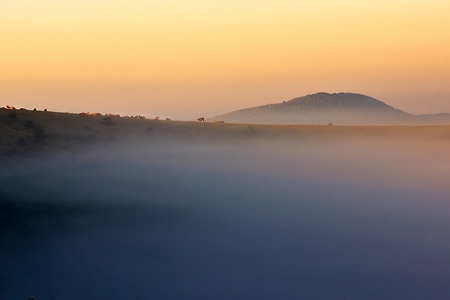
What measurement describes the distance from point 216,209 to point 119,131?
44.6 m

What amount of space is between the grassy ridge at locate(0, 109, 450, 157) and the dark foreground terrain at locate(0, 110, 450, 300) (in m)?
0.36

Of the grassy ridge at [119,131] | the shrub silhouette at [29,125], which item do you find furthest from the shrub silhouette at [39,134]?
the shrub silhouette at [29,125]

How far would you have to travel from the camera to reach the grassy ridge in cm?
10019

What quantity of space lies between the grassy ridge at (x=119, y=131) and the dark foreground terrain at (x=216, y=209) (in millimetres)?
358

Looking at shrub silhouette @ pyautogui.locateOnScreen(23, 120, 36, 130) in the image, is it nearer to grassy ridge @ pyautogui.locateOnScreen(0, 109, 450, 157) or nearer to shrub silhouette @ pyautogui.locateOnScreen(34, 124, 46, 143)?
grassy ridge @ pyautogui.locateOnScreen(0, 109, 450, 157)

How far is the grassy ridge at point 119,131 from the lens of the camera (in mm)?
100188

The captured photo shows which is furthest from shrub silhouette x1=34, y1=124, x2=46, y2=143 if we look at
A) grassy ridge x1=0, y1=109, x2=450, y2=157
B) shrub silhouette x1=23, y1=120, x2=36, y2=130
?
shrub silhouette x1=23, y1=120, x2=36, y2=130

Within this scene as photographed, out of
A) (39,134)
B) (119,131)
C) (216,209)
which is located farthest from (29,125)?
(216,209)

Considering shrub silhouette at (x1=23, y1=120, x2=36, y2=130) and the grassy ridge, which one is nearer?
the grassy ridge

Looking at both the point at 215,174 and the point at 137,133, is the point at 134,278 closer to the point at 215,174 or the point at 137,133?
the point at 215,174

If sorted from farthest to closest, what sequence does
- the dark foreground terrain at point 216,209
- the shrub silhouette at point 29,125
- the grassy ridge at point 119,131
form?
1. the shrub silhouette at point 29,125
2. the grassy ridge at point 119,131
3. the dark foreground terrain at point 216,209

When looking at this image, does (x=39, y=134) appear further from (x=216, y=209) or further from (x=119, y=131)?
(x=216, y=209)

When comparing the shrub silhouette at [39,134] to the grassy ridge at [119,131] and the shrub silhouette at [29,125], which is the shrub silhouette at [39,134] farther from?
the shrub silhouette at [29,125]

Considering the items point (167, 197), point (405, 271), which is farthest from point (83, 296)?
point (167, 197)
